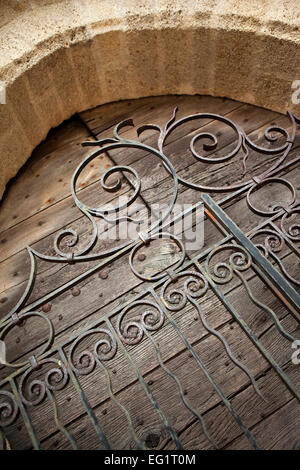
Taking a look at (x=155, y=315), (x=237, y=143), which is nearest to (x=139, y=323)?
(x=155, y=315)

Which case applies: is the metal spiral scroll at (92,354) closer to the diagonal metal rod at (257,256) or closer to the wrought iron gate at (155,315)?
the wrought iron gate at (155,315)

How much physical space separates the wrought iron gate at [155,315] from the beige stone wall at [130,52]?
369 millimetres

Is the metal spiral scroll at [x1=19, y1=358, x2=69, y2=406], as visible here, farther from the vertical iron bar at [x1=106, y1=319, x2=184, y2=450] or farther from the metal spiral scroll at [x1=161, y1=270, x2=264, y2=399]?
the metal spiral scroll at [x1=161, y1=270, x2=264, y2=399]

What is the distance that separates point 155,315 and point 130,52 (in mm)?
1208

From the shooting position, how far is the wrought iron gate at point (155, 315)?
1236mm

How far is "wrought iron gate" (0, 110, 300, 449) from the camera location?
1236mm

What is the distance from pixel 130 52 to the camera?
1.75 meters

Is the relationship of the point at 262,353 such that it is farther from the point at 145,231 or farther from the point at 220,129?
the point at 220,129

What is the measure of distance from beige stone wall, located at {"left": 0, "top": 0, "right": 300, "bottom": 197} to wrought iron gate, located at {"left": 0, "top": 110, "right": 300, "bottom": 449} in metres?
0.37

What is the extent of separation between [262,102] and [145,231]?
2.82ft

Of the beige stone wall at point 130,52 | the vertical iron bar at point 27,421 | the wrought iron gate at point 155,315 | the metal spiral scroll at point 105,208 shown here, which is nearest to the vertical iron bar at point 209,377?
the wrought iron gate at point 155,315

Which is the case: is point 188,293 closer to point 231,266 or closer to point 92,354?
point 231,266

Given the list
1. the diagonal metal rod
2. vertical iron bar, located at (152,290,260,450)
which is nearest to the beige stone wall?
the diagonal metal rod
